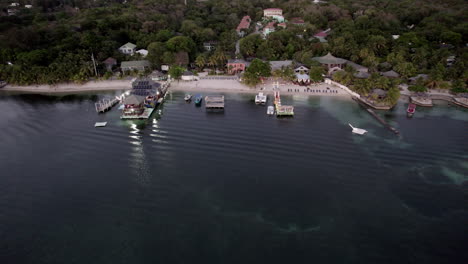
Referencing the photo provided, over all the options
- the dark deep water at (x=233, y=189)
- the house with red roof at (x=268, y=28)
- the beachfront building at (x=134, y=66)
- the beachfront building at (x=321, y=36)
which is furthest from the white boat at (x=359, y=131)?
the house with red roof at (x=268, y=28)

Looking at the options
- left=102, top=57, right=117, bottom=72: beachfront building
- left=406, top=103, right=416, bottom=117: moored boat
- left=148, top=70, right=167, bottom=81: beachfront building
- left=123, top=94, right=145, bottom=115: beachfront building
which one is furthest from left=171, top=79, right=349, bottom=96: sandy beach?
left=102, top=57, right=117, bottom=72: beachfront building

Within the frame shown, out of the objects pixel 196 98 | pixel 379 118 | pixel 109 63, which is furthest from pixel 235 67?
pixel 379 118

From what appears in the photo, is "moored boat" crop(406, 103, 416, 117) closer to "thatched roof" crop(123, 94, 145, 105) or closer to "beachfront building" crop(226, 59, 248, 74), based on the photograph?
"beachfront building" crop(226, 59, 248, 74)

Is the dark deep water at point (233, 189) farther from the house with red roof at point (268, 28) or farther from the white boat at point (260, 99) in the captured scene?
the house with red roof at point (268, 28)

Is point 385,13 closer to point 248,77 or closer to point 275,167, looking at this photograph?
point 248,77

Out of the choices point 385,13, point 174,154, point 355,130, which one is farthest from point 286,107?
point 385,13

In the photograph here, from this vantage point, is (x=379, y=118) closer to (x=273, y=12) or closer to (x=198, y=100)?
(x=198, y=100)
